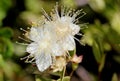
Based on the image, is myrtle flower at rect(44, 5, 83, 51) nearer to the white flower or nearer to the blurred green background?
the white flower

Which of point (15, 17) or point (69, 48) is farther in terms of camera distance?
point (15, 17)

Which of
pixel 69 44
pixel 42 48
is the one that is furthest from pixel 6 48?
pixel 69 44

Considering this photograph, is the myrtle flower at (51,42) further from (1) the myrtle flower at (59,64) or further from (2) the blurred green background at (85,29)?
(2) the blurred green background at (85,29)

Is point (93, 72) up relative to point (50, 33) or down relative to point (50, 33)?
down

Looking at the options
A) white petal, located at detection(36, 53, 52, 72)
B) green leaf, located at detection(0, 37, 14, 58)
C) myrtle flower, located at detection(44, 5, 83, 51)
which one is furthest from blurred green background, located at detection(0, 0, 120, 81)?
white petal, located at detection(36, 53, 52, 72)

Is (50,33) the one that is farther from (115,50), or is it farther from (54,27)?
(115,50)

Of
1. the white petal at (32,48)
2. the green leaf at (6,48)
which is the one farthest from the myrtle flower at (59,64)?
the green leaf at (6,48)

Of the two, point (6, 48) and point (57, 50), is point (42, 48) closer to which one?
point (57, 50)

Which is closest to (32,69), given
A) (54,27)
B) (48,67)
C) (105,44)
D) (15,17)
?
(48,67)
